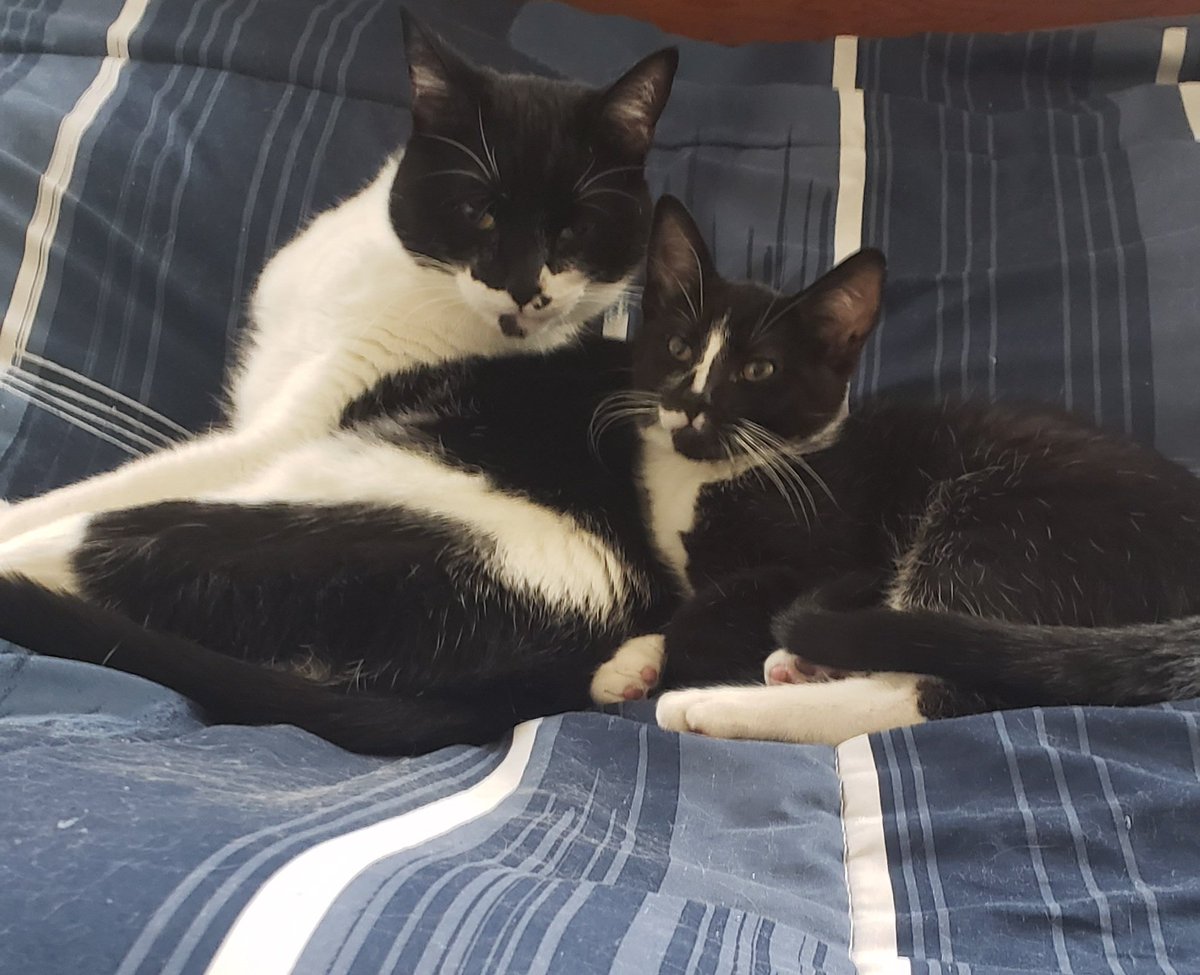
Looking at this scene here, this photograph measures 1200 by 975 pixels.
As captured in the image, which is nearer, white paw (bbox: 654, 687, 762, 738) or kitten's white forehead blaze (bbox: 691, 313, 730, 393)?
white paw (bbox: 654, 687, 762, 738)

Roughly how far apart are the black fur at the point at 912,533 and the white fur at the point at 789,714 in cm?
4

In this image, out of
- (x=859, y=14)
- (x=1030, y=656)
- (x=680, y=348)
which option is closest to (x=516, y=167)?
(x=680, y=348)

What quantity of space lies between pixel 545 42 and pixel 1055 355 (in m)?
1.04

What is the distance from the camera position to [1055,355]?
4.78ft

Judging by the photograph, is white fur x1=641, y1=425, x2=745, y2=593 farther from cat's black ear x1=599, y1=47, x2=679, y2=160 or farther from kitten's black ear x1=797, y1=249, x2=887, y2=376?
cat's black ear x1=599, y1=47, x2=679, y2=160

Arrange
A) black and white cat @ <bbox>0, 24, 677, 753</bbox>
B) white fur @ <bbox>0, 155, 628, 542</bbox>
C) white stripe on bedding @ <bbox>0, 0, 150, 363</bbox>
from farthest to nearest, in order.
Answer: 1. white stripe on bedding @ <bbox>0, 0, 150, 363</bbox>
2. white fur @ <bbox>0, 155, 628, 542</bbox>
3. black and white cat @ <bbox>0, 24, 677, 753</bbox>

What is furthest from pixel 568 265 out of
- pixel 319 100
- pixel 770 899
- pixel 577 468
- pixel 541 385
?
pixel 770 899

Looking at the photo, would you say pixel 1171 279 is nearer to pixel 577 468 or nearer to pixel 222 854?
pixel 577 468

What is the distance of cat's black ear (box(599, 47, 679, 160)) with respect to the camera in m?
1.25

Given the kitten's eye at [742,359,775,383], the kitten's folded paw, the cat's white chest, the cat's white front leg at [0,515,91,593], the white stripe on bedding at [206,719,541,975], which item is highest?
the kitten's eye at [742,359,775,383]

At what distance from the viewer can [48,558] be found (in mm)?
1021

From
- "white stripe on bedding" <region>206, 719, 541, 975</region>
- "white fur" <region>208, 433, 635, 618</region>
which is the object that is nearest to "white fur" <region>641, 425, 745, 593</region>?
"white fur" <region>208, 433, 635, 618</region>

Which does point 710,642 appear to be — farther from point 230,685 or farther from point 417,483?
point 230,685

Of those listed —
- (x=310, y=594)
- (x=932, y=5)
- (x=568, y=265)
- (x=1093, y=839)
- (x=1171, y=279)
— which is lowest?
(x=1093, y=839)
